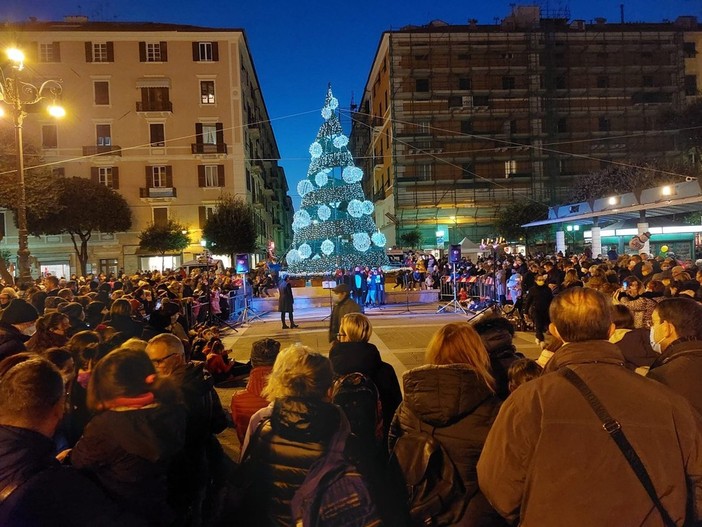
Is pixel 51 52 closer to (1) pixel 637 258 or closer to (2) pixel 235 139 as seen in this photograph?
(2) pixel 235 139

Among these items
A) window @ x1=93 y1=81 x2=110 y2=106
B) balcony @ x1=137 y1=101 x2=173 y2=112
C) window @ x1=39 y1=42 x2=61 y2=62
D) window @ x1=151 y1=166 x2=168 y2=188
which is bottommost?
window @ x1=151 y1=166 x2=168 y2=188

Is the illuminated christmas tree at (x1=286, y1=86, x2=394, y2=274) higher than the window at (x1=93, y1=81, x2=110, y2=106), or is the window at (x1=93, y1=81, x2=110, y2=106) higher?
the window at (x1=93, y1=81, x2=110, y2=106)

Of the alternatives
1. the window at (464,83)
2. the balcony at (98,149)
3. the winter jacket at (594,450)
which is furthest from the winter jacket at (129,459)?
the window at (464,83)

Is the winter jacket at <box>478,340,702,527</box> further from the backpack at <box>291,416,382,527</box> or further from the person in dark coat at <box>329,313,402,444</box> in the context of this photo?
the person in dark coat at <box>329,313,402,444</box>

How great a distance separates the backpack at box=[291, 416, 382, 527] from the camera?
227 cm

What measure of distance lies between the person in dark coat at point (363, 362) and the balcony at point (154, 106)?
39.1 metres

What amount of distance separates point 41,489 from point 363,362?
2480 millimetres

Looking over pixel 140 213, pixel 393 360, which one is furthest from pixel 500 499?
pixel 140 213

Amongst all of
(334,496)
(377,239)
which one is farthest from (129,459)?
(377,239)

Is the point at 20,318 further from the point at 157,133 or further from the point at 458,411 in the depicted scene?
the point at 157,133

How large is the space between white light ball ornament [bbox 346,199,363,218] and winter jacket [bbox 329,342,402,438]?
801 inches

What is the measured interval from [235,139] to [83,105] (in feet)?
36.8

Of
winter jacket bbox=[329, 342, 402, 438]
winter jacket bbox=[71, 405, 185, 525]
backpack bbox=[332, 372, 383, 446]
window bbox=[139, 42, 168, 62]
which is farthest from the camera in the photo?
window bbox=[139, 42, 168, 62]

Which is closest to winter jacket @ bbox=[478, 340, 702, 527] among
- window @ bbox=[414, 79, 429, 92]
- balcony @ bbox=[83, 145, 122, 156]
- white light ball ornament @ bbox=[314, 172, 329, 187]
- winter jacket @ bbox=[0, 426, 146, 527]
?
winter jacket @ bbox=[0, 426, 146, 527]
